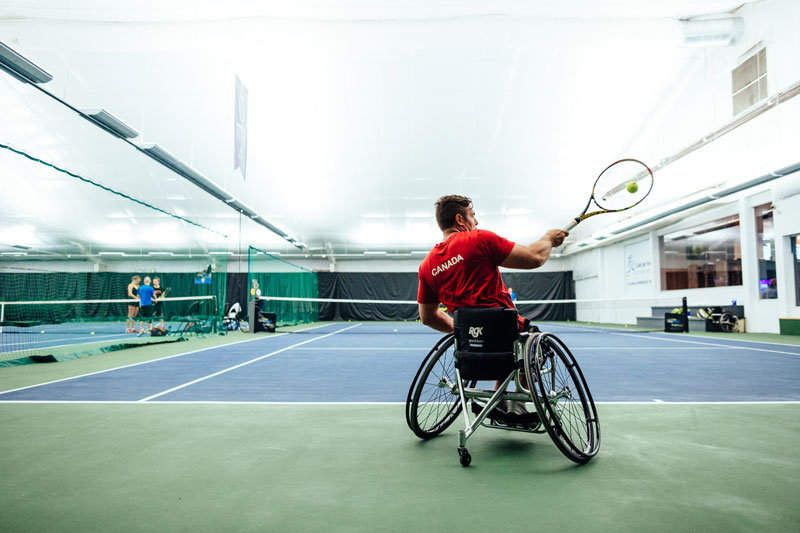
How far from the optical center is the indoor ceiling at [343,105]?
910 cm

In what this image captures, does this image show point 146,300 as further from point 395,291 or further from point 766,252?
point 766,252

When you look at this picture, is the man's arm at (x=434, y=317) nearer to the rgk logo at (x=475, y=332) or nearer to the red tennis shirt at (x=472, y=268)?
the red tennis shirt at (x=472, y=268)

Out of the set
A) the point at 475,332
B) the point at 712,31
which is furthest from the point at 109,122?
the point at 712,31

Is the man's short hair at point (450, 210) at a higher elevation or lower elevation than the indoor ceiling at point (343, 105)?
lower

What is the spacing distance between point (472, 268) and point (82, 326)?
22.1 meters

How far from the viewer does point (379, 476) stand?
2188 mm

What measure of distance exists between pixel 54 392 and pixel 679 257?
61.3 feet

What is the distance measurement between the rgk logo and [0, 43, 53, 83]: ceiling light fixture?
7.74 meters

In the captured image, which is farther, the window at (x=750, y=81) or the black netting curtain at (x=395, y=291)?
the black netting curtain at (x=395, y=291)

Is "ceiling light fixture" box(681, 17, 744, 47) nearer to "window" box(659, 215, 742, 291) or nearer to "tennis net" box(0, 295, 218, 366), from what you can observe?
"window" box(659, 215, 742, 291)

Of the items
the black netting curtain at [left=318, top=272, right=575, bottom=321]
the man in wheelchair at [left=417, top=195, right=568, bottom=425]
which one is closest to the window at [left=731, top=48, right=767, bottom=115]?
the man in wheelchair at [left=417, top=195, right=568, bottom=425]

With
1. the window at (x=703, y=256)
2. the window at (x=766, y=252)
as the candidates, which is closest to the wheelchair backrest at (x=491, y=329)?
the window at (x=766, y=252)

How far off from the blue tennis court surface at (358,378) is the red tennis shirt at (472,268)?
5.68 feet

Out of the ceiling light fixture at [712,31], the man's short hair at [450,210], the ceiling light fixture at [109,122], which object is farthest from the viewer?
the ceiling light fixture at [712,31]
